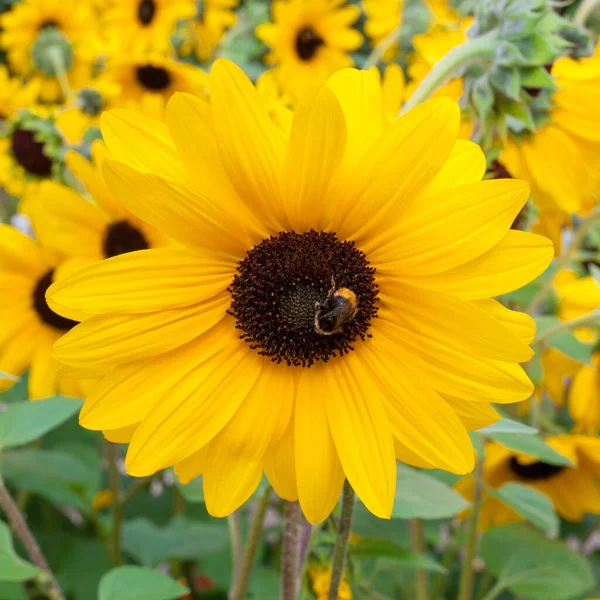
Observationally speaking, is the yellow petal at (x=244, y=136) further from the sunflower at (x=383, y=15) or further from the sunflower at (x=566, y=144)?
the sunflower at (x=383, y=15)

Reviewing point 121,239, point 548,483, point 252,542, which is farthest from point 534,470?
point 121,239

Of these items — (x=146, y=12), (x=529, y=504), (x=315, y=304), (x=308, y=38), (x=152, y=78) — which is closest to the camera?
(x=315, y=304)

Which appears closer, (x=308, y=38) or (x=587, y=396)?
(x=587, y=396)

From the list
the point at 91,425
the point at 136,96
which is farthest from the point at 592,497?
the point at 136,96

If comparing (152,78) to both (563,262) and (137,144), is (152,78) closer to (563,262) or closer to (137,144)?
(563,262)

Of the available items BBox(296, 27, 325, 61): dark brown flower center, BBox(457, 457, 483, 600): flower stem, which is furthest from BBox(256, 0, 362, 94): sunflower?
BBox(457, 457, 483, 600): flower stem

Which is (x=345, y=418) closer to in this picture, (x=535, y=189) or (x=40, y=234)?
(x=535, y=189)
